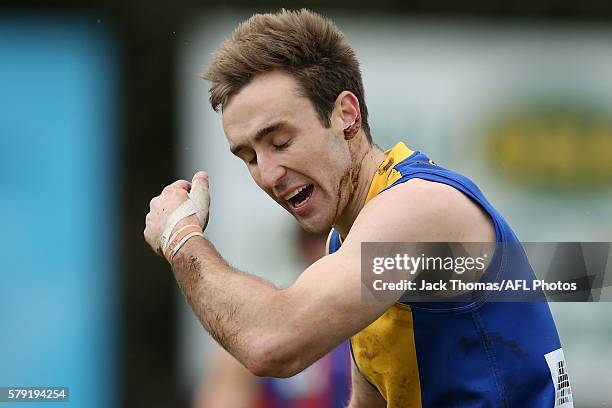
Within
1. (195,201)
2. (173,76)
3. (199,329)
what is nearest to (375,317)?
(195,201)

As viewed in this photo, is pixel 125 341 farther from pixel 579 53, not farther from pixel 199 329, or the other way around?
pixel 579 53

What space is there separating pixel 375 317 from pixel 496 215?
51cm

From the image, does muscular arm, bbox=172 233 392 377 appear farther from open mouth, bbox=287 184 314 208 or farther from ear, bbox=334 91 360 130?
ear, bbox=334 91 360 130

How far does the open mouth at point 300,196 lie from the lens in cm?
343

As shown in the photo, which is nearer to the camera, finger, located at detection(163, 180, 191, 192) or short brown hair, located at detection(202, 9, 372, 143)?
short brown hair, located at detection(202, 9, 372, 143)

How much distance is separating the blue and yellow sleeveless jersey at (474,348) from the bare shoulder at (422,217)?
0.04m

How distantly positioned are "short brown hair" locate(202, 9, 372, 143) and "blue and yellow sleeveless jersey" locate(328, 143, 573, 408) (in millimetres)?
379

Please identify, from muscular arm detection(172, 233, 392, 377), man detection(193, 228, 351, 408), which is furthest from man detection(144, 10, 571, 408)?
man detection(193, 228, 351, 408)

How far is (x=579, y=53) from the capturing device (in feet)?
25.8

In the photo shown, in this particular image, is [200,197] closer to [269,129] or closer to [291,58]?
[269,129]

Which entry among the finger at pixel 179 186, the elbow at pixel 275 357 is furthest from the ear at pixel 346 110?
the elbow at pixel 275 357

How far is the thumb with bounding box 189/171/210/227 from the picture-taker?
11.5ft
